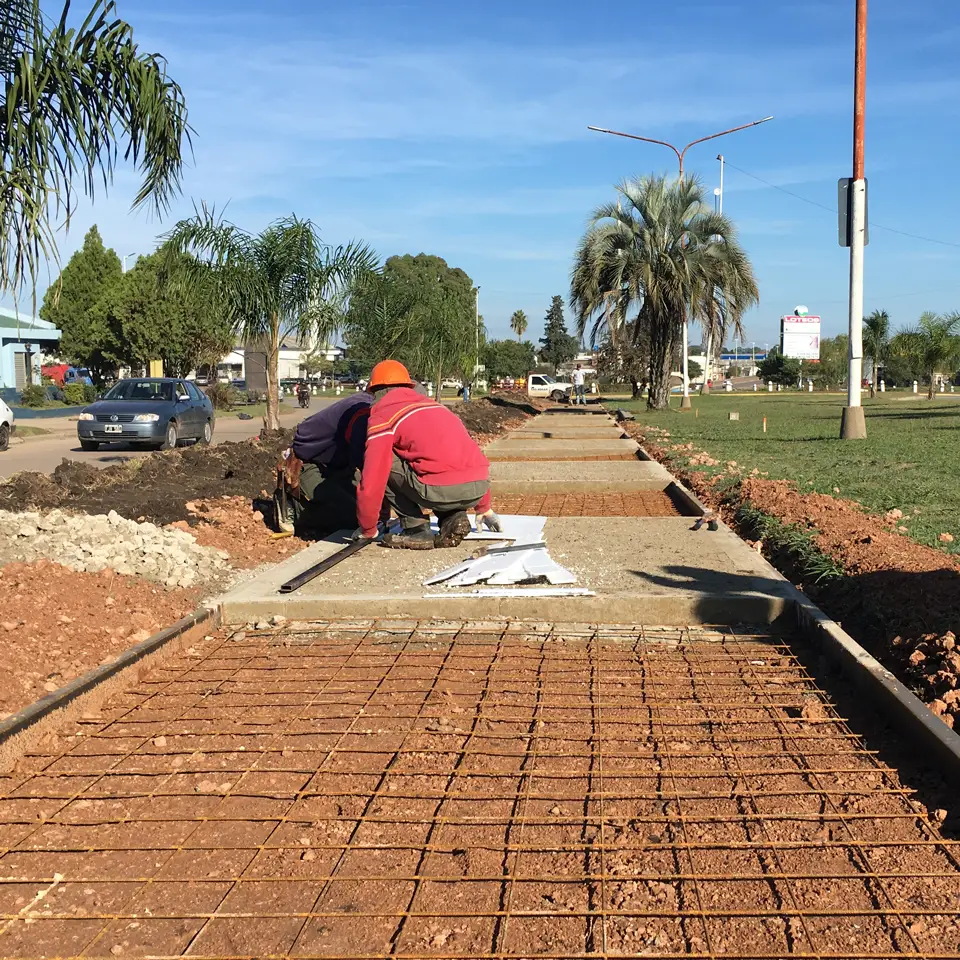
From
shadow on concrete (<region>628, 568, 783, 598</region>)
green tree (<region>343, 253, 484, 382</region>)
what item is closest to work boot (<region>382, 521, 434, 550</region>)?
shadow on concrete (<region>628, 568, 783, 598</region>)

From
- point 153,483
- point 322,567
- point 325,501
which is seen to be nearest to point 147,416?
point 153,483

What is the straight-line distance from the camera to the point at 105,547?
6914 mm

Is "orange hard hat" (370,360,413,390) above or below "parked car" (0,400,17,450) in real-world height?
above

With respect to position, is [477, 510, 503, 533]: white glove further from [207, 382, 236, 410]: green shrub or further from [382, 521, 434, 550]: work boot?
[207, 382, 236, 410]: green shrub

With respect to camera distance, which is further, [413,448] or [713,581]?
[413,448]

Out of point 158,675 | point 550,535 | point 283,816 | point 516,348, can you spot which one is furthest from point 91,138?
point 516,348

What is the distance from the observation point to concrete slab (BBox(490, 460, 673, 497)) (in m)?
12.7

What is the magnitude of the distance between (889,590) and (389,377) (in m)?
3.68

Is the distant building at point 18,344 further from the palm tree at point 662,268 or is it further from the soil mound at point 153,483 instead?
the soil mound at point 153,483

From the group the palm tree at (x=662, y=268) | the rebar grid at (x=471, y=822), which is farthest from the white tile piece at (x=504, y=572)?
the palm tree at (x=662, y=268)

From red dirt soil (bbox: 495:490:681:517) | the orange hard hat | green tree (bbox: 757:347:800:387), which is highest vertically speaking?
green tree (bbox: 757:347:800:387)

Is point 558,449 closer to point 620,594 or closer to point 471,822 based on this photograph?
point 620,594

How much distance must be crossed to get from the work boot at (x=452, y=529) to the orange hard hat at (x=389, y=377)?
1.11m

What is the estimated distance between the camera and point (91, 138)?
703cm
